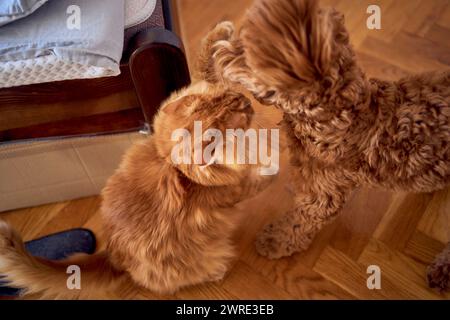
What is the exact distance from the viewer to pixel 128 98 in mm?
841

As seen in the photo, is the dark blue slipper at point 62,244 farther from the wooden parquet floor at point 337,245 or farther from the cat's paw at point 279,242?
the cat's paw at point 279,242

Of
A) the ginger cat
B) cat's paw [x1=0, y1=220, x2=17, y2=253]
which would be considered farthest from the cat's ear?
cat's paw [x1=0, y1=220, x2=17, y2=253]

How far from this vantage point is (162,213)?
68cm

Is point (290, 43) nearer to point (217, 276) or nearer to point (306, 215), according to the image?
point (306, 215)

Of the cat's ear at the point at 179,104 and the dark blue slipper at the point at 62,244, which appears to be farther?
the dark blue slipper at the point at 62,244

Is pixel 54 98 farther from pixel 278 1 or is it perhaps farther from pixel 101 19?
pixel 278 1

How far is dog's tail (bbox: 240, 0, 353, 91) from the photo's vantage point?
52 centimetres

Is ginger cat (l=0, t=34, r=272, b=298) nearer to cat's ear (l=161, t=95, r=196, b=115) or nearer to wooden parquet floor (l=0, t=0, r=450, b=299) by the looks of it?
cat's ear (l=161, t=95, r=196, b=115)

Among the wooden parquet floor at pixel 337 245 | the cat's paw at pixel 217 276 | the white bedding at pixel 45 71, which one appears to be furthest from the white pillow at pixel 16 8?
the cat's paw at pixel 217 276

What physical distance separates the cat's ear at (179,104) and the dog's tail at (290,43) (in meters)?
0.15

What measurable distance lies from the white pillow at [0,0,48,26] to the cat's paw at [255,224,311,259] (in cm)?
73

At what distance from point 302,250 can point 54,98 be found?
0.72 metres

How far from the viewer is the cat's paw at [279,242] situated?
3.03 feet

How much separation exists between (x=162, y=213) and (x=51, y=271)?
0.24m
